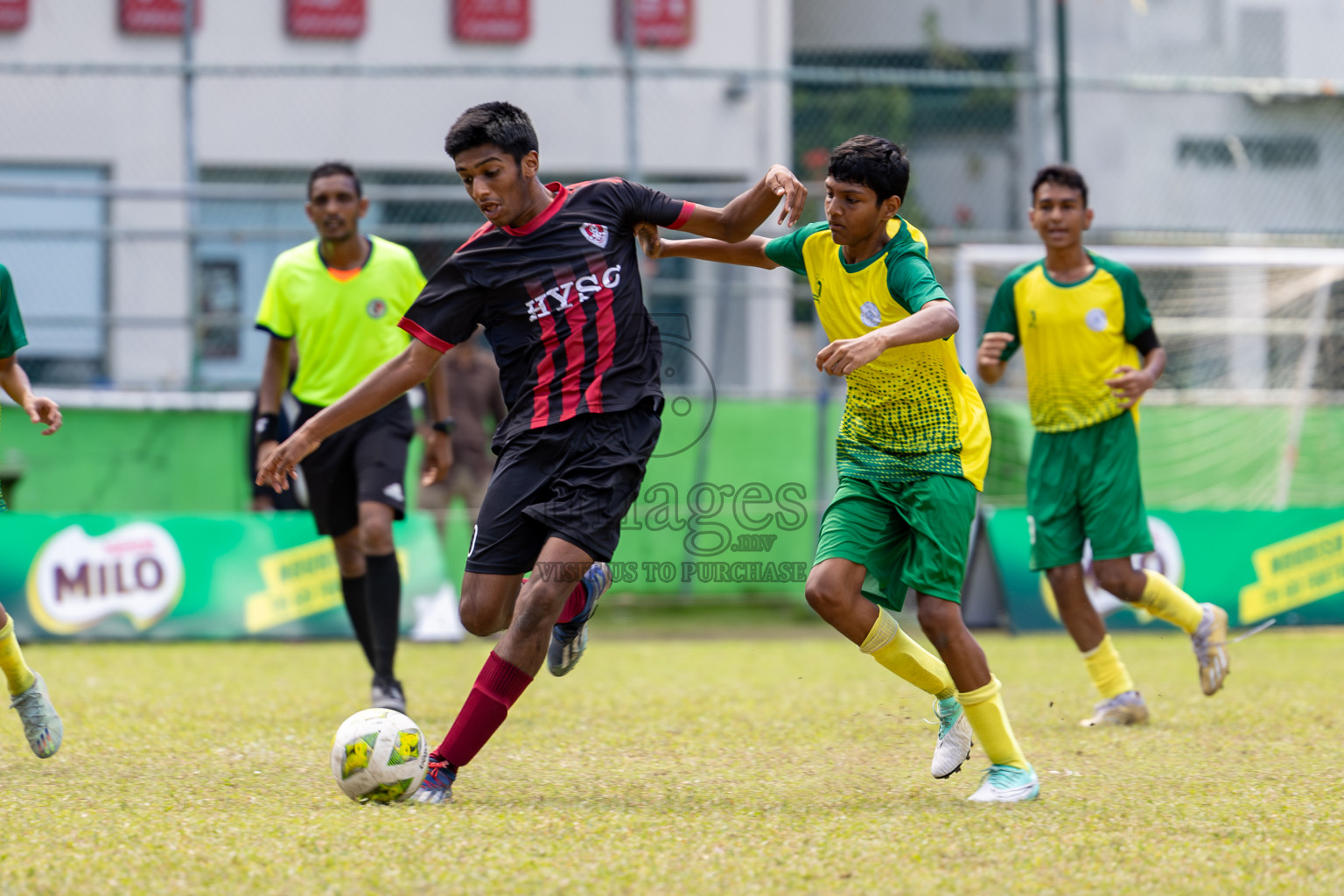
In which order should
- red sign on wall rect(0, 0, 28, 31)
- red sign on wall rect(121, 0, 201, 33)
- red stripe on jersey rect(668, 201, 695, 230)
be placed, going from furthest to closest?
red sign on wall rect(121, 0, 201, 33)
red sign on wall rect(0, 0, 28, 31)
red stripe on jersey rect(668, 201, 695, 230)

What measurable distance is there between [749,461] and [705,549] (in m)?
0.80

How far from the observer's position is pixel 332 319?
241 inches

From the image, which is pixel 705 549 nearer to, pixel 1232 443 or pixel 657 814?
pixel 1232 443

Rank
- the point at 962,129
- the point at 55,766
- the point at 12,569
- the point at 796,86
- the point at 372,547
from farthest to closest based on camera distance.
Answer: the point at 796,86, the point at 962,129, the point at 12,569, the point at 372,547, the point at 55,766

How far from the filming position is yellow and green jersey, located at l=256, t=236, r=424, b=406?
6105 mm

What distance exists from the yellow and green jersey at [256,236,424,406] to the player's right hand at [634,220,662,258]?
1.90 metres

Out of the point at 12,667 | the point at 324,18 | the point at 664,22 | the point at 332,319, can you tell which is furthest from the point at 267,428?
the point at 324,18

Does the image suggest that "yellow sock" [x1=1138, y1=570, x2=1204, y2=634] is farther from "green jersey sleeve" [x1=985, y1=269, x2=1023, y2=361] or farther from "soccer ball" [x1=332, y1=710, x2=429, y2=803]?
"soccer ball" [x1=332, y1=710, x2=429, y2=803]

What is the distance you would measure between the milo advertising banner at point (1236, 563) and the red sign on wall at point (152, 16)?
9.82 m

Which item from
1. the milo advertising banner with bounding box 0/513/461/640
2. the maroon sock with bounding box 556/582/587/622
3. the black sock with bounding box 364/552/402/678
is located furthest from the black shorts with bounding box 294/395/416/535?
the milo advertising banner with bounding box 0/513/461/640

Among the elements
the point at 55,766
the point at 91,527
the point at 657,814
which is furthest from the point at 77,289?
the point at 657,814

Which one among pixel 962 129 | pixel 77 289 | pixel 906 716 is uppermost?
pixel 962 129

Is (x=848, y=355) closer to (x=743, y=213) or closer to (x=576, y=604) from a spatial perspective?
(x=743, y=213)

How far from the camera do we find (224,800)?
13.3 ft
